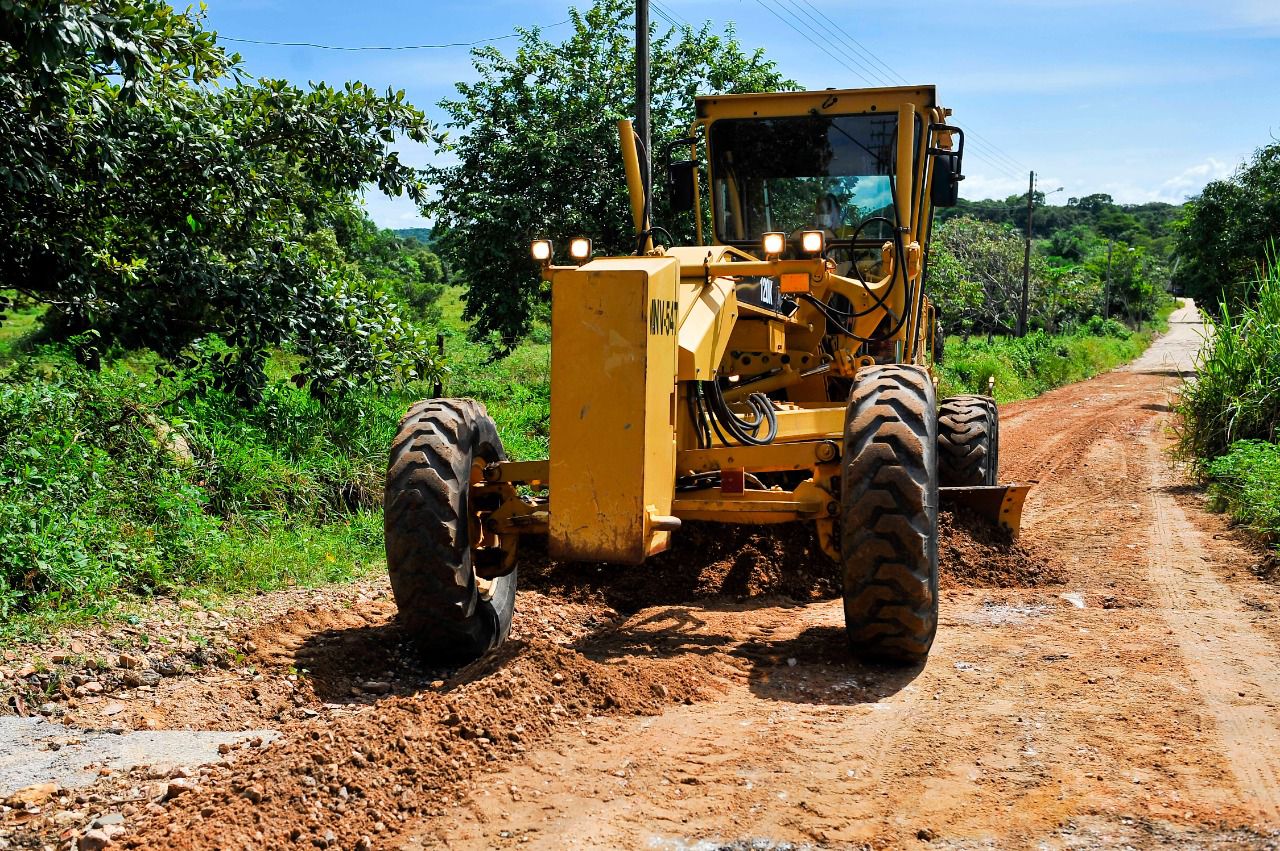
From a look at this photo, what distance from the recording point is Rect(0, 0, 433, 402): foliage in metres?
7.04

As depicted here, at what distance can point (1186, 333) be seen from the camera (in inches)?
2702

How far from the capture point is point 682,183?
25.8 feet

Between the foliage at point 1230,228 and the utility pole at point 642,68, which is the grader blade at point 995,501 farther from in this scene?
the foliage at point 1230,228

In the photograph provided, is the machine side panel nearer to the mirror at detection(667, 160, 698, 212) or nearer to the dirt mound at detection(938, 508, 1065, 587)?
the dirt mound at detection(938, 508, 1065, 587)

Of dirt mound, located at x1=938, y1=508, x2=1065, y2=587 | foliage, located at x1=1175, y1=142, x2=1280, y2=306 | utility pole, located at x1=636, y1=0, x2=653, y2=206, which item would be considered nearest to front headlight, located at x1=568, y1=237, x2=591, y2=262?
dirt mound, located at x1=938, y1=508, x2=1065, y2=587

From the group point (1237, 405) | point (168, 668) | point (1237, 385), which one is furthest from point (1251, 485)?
point (168, 668)

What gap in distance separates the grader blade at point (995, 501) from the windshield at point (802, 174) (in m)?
1.82

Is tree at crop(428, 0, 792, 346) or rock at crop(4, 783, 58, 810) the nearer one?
rock at crop(4, 783, 58, 810)

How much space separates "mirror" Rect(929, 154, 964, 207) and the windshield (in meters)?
0.30

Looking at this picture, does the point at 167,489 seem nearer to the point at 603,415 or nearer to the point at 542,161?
the point at 603,415

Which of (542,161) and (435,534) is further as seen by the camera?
(542,161)

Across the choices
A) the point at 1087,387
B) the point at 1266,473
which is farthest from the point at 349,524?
the point at 1087,387

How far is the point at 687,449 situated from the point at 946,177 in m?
3.07

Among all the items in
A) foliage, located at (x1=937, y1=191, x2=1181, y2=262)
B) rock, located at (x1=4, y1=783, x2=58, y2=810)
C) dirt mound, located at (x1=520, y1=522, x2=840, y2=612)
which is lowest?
rock, located at (x1=4, y1=783, x2=58, y2=810)
